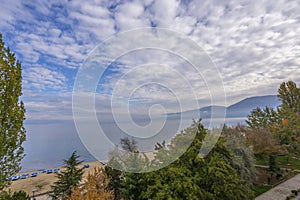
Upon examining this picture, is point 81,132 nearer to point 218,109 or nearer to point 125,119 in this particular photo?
point 125,119

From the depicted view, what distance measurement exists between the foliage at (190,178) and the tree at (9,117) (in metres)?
5.10

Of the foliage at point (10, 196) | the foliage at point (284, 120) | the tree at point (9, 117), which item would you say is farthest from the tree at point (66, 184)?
the foliage at point (284, 120)

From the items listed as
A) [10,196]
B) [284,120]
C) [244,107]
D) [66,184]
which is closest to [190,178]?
[66,184]

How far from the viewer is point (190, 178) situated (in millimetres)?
8000

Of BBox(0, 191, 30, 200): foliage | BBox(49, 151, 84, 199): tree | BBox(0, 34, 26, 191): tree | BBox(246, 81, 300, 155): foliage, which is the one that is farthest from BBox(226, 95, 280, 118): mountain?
BBox(0, 191, 30, 200): foliage

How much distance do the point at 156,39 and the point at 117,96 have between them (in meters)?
2.68

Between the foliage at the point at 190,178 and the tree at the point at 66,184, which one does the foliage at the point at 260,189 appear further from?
the tree at the point at 66,184

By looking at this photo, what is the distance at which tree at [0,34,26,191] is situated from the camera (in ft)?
21.5

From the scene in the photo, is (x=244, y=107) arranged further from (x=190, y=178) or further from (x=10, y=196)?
(x=10, y=196)

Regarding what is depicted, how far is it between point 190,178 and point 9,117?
7653mm

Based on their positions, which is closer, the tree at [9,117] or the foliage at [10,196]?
the tree at [9,117]

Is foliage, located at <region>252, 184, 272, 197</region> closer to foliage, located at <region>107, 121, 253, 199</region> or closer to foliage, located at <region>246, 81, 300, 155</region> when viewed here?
foliage, located at <region>107, 121, 253, 199</region>

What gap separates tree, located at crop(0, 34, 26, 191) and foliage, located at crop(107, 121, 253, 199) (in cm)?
510

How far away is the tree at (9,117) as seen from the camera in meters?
6.56
